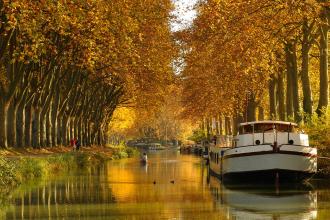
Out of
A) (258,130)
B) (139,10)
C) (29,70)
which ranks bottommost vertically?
(258,130)

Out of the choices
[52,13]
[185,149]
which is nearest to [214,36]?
[52,13]

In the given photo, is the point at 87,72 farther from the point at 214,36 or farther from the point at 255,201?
the point at 255,201

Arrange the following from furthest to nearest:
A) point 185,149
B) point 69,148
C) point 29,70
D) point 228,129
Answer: point 185,149, point 228,129, point 69,148, point 29,70

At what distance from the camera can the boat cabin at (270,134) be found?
3344 cm

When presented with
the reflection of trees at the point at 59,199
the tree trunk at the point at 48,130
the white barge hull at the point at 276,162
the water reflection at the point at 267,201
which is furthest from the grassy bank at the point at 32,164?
the white barge hull at the point at 276,162

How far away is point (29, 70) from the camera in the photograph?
4731cm

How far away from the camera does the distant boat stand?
104 feet

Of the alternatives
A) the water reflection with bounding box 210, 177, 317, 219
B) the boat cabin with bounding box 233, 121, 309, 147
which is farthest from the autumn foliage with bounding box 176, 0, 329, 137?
the water reflection with bounding box 210, 177, 317, 219

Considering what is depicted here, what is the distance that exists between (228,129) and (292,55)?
51305 mm

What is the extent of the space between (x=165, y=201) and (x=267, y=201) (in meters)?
3.56

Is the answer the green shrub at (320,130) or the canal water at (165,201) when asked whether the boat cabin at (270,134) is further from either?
the canal water at (165,201)

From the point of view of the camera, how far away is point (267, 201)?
2492cm

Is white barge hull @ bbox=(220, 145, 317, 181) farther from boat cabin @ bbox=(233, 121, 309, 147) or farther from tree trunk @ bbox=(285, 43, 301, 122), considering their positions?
tree trunk @ bbox=(285, 43, 301, 122)

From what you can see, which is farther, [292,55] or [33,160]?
[292,55]
